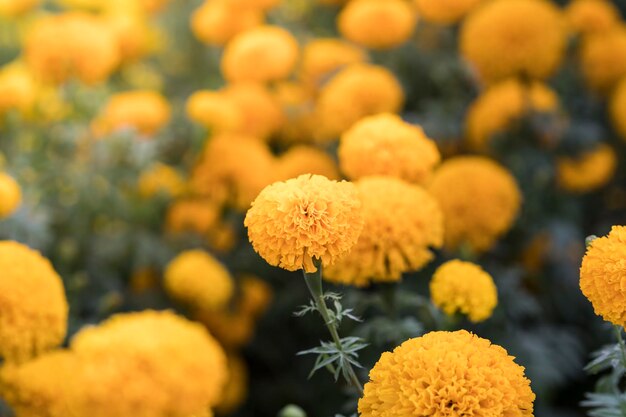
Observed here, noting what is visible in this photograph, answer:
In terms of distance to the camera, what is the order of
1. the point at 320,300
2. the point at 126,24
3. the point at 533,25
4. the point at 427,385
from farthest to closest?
the point at 126,24, the point at 533,25, the point at 320,300, the point at 427,385

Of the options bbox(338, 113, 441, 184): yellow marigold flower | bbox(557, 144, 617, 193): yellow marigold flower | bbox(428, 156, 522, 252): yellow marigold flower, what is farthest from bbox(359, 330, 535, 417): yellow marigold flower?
bbox(557, 144, 617, 193): yellow marigold flower

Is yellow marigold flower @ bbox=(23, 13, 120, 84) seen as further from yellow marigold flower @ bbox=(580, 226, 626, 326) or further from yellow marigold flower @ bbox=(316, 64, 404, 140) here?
yellow marigold flower @ bbox=(580, 226, 626, 326)

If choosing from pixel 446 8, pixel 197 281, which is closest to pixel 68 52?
pixel 197 281

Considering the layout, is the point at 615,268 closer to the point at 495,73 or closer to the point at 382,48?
the point at 495,73

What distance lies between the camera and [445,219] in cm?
215

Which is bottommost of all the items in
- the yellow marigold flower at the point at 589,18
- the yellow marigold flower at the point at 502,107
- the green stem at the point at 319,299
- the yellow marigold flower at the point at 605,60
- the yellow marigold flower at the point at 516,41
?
the green stem at the point at 319,299

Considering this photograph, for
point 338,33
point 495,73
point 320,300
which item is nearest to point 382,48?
point 495,73

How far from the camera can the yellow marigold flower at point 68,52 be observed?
273 centimetres

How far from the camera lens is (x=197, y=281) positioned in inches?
93.1

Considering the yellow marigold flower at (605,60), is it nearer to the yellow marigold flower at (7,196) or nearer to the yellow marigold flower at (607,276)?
the yellow marigold flower at (607,276)

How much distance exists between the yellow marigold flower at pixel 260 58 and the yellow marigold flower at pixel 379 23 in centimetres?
28

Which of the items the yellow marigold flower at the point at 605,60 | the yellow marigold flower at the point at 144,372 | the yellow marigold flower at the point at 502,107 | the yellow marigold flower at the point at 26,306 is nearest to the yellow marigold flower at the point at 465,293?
the yellow marigold flower at the point at 144,372

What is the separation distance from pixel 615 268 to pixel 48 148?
223 centimetres

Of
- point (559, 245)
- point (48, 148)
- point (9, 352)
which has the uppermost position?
point (559, 245)
